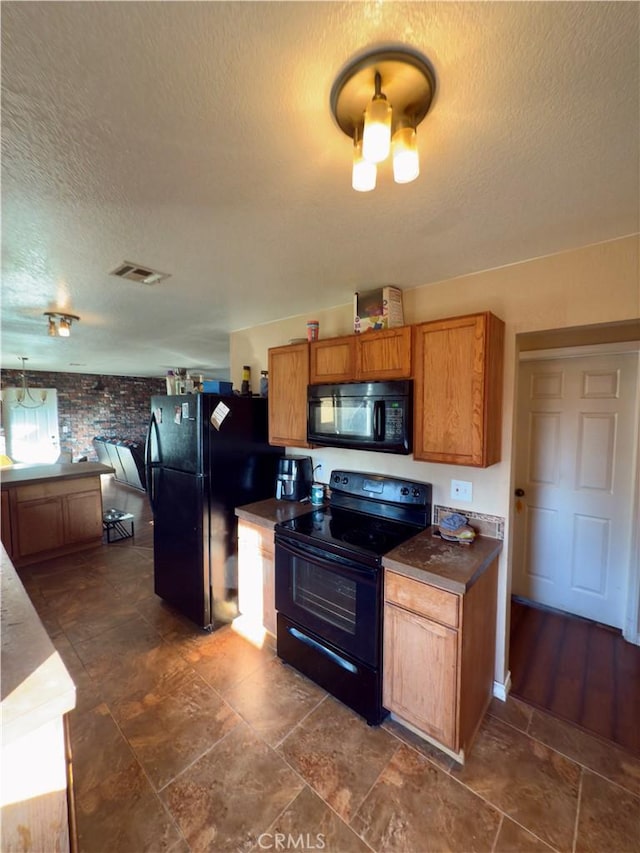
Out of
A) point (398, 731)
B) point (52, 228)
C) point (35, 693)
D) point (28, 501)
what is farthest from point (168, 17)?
point (28, 501)

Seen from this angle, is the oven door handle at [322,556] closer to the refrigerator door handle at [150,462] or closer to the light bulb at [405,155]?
the refrigerator door handle at [150,462]

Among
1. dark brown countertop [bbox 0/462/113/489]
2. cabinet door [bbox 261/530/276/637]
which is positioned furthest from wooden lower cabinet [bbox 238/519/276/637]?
dark brown countertop [bbox 0/462/113/489]

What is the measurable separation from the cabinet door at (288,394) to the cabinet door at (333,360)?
0.06 meters

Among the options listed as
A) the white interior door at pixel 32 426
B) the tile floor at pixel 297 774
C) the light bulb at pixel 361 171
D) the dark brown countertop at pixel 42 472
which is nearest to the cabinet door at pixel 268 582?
the tile floor at pixel 297 774

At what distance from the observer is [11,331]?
3.60 meters

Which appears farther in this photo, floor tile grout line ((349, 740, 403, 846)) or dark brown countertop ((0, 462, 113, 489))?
dark brown countertop ((0, 462, 113, 489))

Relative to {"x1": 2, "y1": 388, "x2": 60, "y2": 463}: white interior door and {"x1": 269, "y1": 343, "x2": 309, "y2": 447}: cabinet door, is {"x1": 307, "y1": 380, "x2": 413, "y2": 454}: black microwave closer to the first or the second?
{"x1": 269, "y1": 343, "x2": 309, "y2": 447}: cabinet door

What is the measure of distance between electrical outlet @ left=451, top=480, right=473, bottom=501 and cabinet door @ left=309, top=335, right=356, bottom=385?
0.89 metres

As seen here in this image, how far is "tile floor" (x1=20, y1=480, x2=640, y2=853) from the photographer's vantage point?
4.33 ft

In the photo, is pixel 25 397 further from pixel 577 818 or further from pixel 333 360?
pixel 577 818

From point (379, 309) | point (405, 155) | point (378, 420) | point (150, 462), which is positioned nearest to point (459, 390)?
point (378, 420)

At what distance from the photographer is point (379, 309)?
2.12m

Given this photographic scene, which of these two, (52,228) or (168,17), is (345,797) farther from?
(52,228)

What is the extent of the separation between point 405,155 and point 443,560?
5.25ft
